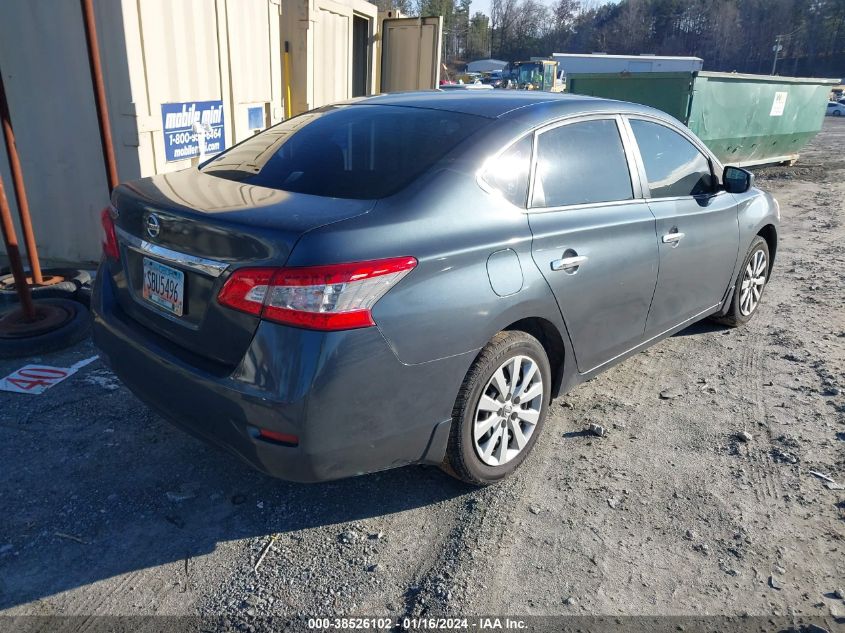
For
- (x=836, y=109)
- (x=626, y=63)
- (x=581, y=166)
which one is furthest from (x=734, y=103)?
(x=836, y=109)

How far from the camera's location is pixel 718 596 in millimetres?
2516

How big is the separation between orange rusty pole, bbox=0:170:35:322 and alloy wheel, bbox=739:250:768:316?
501cm

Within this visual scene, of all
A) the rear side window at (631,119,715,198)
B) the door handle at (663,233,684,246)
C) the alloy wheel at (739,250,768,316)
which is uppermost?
the rear side window at (631,119,715,198)

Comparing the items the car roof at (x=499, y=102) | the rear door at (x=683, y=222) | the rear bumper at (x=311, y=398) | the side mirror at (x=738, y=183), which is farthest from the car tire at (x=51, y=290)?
the side mirror at (x=738, y=183)

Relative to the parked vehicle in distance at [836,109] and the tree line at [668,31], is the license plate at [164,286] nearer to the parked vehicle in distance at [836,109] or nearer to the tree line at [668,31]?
the parked vehicle in distance at [836,109]

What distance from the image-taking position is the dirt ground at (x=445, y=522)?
246 centimetres

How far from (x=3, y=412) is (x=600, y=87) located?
41.4 feet

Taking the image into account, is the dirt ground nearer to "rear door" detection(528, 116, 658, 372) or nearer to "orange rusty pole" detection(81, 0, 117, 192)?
"rear door" detection(528, 116, 658, 372)

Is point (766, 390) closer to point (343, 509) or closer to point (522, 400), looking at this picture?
point (522, 400)

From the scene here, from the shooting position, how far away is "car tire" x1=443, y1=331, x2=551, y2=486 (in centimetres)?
278

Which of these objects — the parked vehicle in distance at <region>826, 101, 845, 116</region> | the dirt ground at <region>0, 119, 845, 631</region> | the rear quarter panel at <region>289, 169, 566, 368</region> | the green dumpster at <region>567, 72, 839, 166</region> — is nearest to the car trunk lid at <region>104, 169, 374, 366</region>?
the rear quarter panel at <region>289, 169, 566, 368</region>

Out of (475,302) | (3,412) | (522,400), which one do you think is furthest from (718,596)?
(3,412)

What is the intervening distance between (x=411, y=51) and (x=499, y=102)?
26.5 ft

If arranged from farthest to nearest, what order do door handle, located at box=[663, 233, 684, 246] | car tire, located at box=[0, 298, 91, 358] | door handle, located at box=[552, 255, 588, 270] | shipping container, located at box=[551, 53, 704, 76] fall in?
1. shipping container, located at box=[551, 53, 704, 76]
2. car tire, located at box=[0, 298, 91, 358]
3. door handle, located at box=[663, 233, 684, 246]
4. door handle, located at box=[552, 255, 588, 270]
